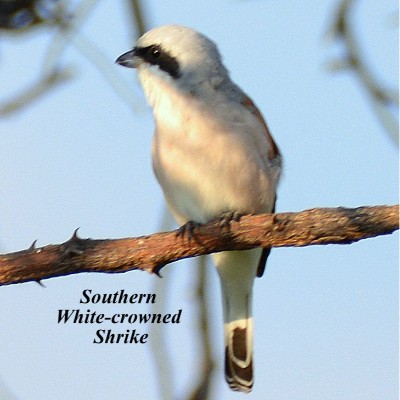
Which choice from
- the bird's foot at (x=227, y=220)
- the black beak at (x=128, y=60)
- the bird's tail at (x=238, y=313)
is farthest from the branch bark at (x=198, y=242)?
the black beak at (x=128, y=60)

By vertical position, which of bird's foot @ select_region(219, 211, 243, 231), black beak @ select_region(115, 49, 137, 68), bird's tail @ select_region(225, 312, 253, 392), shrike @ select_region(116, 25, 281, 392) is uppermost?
black beak @ select_region(115, 49, 137, 68)

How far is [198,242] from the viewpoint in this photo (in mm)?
3377

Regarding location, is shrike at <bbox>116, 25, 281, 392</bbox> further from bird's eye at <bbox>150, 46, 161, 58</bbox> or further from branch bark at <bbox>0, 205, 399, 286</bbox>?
branch bark at <bbox>0, 205, 399, 286</bbox>

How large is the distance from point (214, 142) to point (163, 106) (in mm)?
332

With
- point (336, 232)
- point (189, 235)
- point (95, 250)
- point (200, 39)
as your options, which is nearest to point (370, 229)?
point (336, 232)

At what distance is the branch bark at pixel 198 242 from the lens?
309 centimetres

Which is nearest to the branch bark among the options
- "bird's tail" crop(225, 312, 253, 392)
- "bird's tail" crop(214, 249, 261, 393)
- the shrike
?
the shrike

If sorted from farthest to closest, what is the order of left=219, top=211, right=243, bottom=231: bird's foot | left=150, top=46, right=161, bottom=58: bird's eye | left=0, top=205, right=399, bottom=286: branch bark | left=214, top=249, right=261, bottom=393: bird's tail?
left=214, top=249, right=261, bottom=393: bird's tail → left=150, top=46, right=161, bottom=58: bird's eye → left=219, top=211, right=243, bottom=231: bird's foot → left=0, top=205, right=399, bottom=286: branch bark

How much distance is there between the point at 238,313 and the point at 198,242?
100 centimetres

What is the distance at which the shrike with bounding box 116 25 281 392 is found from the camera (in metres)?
3.75

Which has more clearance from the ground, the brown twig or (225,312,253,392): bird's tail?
the brown twig

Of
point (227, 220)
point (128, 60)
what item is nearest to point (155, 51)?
point (128, 60)

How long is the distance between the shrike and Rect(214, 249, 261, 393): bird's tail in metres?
0.01

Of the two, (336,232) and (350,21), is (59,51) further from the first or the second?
(336,232)
